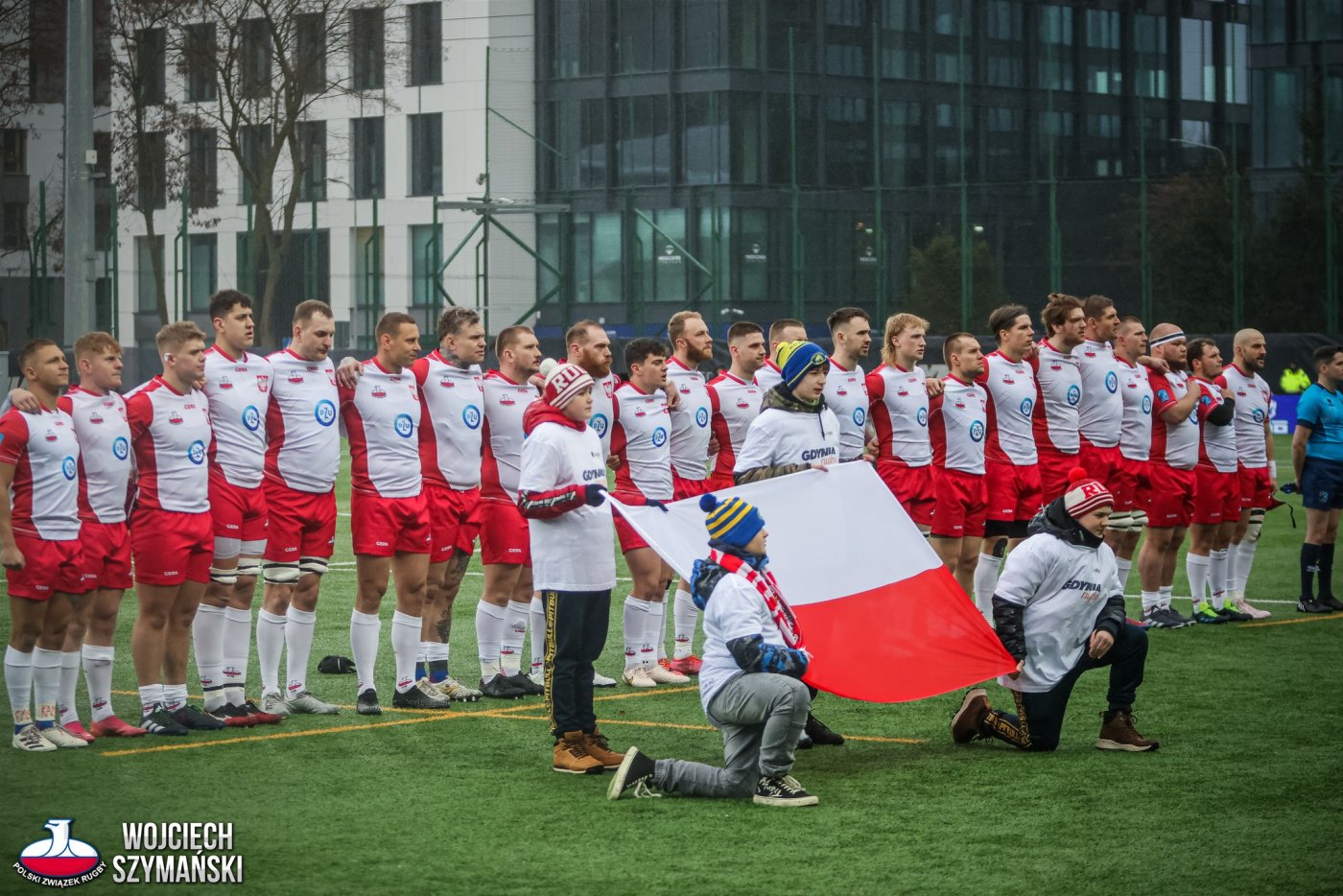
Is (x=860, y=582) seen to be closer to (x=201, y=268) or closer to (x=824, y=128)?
(x=824, y=128)

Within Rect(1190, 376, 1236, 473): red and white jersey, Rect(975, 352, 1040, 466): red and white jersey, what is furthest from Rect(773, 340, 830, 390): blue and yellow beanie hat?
Rect(1190, 376, 1236, 473): red and white jersey

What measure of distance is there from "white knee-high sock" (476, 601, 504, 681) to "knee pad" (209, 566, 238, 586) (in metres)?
1.77

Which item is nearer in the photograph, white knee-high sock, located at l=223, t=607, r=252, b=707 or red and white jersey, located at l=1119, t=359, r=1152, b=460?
white knee-high sock, located at l=223, t=607, r=252, b=707

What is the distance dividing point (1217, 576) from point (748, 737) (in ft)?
24.6

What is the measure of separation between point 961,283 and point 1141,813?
2821cm

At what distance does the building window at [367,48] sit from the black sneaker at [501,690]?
95.7 feet

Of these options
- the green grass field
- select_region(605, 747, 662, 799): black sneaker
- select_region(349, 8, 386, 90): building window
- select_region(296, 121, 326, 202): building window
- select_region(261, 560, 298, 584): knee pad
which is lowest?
the green grass field

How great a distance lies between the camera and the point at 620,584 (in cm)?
1648

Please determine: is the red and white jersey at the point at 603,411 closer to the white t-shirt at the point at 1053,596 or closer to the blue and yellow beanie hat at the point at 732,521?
the white t-shirt at the point at 1053,596

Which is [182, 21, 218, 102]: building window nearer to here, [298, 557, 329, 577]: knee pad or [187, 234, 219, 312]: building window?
[187, 234, 219, 312]: building window

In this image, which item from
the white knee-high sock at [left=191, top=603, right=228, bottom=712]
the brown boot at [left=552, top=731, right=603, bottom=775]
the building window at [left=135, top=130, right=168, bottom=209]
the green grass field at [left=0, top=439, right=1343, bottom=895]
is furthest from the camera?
the building window at [left=135, top=130, right=168, bottom=209]

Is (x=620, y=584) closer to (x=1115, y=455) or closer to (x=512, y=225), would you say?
(x=1115, y=455)

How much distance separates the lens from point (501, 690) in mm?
10922

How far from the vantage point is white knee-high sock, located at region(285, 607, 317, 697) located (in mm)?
10195
